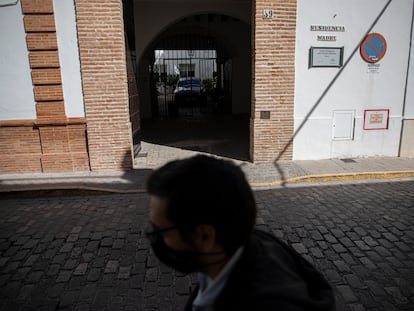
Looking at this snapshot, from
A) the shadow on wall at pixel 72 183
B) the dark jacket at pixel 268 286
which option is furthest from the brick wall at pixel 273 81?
the dark jacket at pixel 268 286

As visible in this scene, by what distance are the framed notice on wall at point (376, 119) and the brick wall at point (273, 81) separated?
5.85 feet

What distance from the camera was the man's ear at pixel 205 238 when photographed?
1.20m

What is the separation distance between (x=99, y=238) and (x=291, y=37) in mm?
5467

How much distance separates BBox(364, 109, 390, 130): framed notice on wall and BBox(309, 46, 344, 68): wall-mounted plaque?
53.1 inches

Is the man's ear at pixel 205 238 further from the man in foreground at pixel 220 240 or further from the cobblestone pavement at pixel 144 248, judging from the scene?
the cobblestone pavement at pixel 144 248

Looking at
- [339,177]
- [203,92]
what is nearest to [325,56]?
[339,177]

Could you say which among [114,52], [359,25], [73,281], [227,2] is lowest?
[73,281]

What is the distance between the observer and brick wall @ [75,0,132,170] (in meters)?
6.82

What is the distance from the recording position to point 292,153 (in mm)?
7992

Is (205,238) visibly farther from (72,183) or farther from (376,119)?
(376,119)

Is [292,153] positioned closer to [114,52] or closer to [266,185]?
[266,185]

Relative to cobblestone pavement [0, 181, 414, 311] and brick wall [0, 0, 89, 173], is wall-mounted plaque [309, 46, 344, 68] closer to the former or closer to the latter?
cobblestone pavement [0, 181, 414, 311]

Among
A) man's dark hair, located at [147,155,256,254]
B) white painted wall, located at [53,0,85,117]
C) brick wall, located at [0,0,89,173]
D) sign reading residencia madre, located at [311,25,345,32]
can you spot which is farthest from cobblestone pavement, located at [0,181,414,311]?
sign reading residencia madre, located at [311,25,345,32]

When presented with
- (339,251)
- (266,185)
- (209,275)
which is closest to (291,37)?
(266,185)
